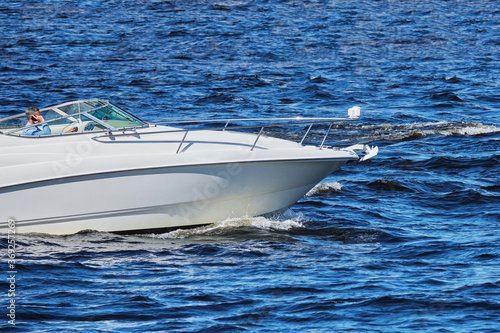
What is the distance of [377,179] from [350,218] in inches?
92.3

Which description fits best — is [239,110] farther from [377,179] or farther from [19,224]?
[19,224]

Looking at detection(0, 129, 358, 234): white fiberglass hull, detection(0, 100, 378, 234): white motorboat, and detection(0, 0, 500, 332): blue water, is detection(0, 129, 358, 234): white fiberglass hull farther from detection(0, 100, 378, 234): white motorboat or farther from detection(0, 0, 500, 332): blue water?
detection(0, 0, 500, 332): blue water

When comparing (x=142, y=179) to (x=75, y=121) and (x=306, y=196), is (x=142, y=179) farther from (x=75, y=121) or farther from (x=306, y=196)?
(x=306, y=196)

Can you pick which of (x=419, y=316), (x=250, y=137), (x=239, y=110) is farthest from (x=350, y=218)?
(x=239, y=110)

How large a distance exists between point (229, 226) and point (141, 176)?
1.34m

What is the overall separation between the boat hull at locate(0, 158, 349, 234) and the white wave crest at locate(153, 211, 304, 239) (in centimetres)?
9

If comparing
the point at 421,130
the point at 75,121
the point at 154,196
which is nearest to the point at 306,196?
the point at 154,196

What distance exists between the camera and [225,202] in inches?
401

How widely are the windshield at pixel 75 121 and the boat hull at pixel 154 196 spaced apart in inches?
35.5

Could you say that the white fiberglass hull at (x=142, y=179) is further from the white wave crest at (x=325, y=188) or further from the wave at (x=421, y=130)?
the wave at (x=421, y=130)

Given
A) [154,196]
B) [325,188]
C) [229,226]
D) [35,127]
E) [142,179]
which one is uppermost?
[35,127]

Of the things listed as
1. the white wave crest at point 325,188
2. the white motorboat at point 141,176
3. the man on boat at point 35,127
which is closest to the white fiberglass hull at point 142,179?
the white motorboat at point 141,176

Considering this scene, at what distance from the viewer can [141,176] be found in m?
9.77

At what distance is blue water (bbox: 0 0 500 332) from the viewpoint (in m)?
7.76
